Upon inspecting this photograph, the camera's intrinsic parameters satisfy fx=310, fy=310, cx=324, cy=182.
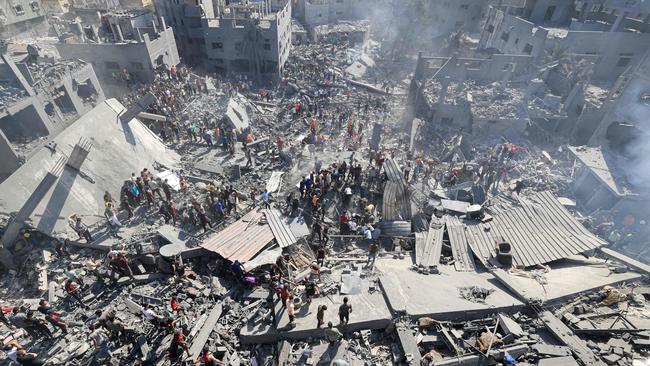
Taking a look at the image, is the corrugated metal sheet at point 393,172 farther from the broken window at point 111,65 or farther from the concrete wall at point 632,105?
the broken window at point 111,65

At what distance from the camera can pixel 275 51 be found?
31938 millimetres

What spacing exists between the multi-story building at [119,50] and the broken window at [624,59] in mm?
45542

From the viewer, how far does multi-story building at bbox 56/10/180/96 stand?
26.7 m

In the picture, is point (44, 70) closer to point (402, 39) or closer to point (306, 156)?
point (306, 156)

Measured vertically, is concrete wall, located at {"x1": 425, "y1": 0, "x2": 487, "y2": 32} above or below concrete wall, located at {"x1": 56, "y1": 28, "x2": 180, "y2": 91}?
above

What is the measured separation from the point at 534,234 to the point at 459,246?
365cm

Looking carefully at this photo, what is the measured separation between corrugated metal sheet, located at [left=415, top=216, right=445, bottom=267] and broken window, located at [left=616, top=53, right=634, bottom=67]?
3283cm

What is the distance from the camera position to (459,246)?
14266 millimetres

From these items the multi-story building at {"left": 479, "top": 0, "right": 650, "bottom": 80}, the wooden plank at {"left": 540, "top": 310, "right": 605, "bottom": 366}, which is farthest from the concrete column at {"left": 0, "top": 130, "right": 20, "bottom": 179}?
the multi-story building at {"left": 479, "top": 0, "right": 650, "bottom": 80}

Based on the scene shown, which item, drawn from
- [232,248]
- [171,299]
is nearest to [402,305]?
[232,248]

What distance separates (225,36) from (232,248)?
26.4m

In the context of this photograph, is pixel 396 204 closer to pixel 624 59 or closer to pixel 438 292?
pixel 438 292

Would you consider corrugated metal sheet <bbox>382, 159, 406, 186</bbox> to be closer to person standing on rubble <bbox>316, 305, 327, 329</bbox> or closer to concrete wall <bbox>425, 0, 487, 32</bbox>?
person standing on rubble <bbox>316, 305, 327, 329</bbox>

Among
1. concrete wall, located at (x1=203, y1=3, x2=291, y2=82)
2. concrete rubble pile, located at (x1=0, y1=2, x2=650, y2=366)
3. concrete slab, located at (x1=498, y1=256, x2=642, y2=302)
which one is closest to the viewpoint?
concrete rubble pile, located at (x1=0, y1=2, x2=650, y2=366)
